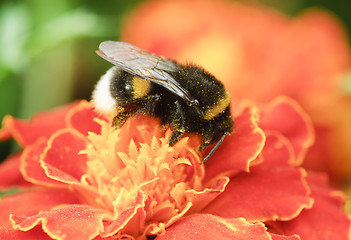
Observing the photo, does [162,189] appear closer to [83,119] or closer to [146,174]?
[146,174]

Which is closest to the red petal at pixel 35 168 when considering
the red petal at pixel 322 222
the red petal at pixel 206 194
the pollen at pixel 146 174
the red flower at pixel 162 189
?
the red flower at pixel 162 189

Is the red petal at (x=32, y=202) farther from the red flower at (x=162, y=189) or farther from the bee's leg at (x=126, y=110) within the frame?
the bee's leg at (x=126, y=110)

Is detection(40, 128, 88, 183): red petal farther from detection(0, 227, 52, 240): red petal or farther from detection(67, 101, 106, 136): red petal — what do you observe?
detection(0, 227, 52, 240): red petal

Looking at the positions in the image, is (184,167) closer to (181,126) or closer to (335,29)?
(181,126)

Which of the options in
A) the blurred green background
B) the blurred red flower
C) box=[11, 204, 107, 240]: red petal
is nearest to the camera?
box=[11, 204, 107, 240]: red petal

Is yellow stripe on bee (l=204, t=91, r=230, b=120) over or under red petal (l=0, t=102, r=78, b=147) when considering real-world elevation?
over

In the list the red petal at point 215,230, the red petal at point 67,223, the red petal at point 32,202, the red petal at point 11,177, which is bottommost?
the red petal at point 11,177

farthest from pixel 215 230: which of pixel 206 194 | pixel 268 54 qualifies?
pixel 268 54

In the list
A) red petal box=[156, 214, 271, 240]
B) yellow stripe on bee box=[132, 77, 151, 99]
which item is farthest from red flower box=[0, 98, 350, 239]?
yellow stripe on bee box=[132, 77, 151, 99]
